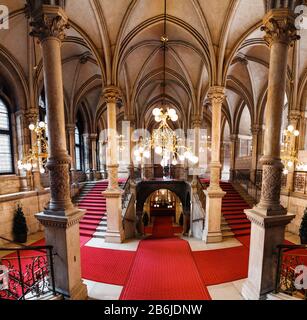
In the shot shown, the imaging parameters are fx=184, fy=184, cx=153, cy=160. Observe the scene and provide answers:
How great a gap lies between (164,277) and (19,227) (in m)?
6.54

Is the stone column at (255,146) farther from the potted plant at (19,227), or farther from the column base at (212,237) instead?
the potted plant at (19,227)

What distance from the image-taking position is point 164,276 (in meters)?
4.95

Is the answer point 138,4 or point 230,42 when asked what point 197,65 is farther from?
point 138,4

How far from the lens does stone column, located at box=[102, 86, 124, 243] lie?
7133 millimetres

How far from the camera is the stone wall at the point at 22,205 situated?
24.7 feet

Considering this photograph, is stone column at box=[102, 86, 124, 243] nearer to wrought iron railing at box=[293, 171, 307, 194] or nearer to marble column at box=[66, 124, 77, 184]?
marble column at box=[66, 124, 77, 184]

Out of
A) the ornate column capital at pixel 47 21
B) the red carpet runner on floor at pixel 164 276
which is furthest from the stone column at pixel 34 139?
the ornate column capital at pixel 47 21

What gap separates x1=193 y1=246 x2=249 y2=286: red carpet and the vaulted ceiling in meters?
6.20

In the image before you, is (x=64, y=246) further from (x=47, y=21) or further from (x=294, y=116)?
(x=294, y=116)

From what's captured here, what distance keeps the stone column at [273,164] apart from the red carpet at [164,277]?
60.9 inches

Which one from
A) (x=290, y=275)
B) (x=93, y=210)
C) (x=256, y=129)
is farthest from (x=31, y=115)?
(x=256, y=129)

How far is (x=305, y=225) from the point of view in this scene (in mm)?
7219

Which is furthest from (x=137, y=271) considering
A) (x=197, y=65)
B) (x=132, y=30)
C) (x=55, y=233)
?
(x=197, y=65)

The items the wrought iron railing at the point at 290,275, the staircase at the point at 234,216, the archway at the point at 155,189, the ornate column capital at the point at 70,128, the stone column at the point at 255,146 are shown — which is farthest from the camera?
the archway at the point at 155,189
